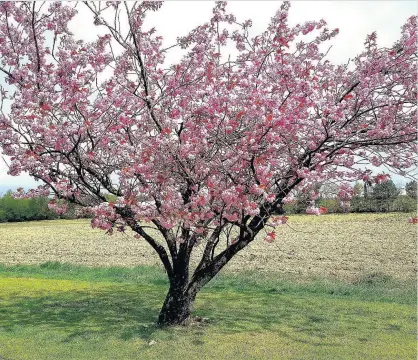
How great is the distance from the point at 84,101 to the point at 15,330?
4.76 meters

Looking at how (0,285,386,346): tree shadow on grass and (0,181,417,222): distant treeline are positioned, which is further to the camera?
(0,181,417,222): distant treeline

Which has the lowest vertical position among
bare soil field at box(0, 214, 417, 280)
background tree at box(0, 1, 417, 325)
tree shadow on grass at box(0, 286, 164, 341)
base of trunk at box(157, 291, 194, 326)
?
tree shadow on grass at box(0, 286, 164, 341)

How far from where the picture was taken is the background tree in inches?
324

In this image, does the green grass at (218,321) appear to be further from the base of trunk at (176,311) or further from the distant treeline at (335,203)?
the distant treeline at (335,203)

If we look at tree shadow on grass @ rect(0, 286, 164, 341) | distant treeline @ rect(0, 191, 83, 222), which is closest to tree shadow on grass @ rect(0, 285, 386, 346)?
tree shadow on grass @ rect(0, 286, 164, 341)

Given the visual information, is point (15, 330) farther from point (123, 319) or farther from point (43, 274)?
point (43, 274)

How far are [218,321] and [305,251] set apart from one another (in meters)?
14.6

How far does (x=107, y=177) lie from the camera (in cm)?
972

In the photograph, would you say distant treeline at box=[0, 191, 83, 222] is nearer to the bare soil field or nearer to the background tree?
the bare soil field

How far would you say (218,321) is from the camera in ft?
33.6

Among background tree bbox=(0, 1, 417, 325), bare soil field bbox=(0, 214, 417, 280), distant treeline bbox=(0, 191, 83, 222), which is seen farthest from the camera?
distant treeline bbox=(0, 191, 83, 222)

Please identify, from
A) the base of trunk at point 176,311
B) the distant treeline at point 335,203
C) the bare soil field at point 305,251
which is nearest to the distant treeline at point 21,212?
the distant treeline at point 335,203

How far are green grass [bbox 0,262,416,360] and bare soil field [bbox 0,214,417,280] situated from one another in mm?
2484

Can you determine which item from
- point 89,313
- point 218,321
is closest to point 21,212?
point 89,313
